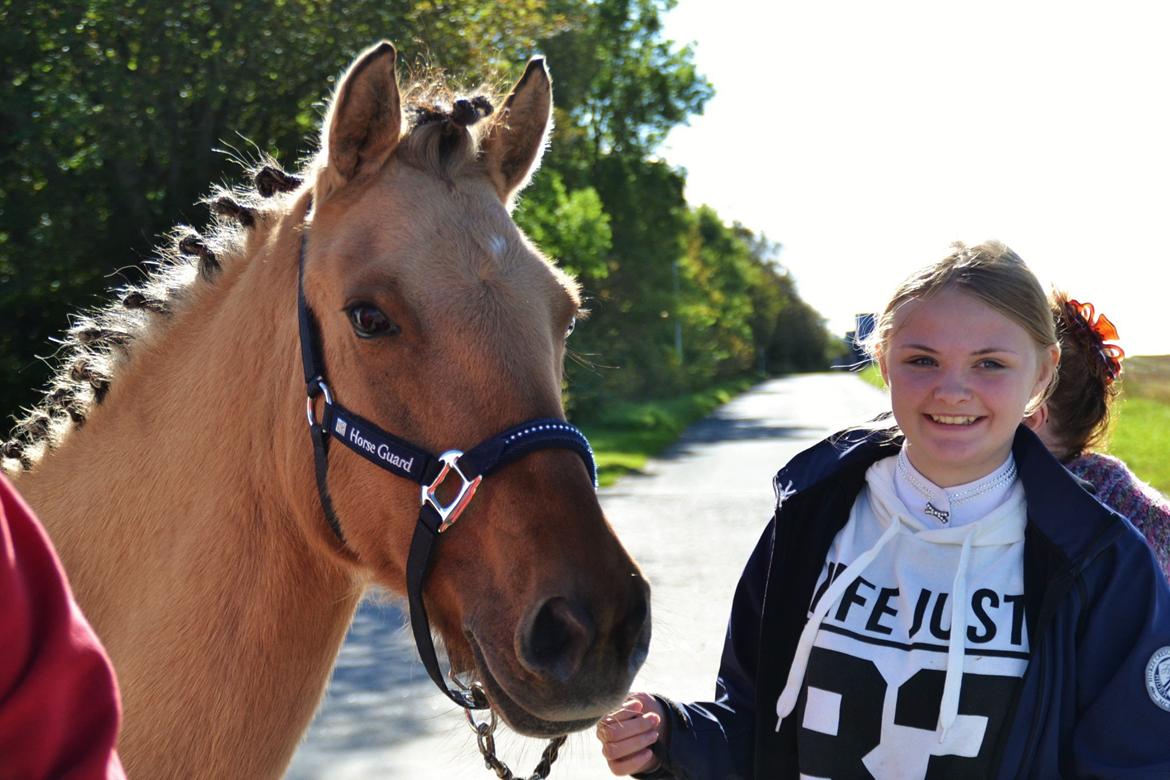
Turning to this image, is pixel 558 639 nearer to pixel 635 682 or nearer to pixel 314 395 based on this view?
pixel 314 395

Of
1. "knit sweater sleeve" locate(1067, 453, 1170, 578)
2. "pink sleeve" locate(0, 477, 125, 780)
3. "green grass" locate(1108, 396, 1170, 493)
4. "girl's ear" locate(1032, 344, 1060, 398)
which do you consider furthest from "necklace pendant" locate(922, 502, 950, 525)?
"green grass" locate(1108, 396, 1170, 493)

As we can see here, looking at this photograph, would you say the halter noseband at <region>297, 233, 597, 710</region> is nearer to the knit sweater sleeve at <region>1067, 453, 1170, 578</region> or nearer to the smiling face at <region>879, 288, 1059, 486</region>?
the smiling face at <region>879, 288, 1059, 486</region>

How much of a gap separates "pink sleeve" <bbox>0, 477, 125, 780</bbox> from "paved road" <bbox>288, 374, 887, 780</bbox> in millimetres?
1491

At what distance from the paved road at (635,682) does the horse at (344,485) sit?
35 cm

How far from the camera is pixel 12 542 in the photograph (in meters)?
0.89

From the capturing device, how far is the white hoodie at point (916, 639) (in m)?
1.96

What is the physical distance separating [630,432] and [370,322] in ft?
77.0

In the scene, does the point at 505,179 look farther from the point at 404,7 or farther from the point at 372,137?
the point at 404,7

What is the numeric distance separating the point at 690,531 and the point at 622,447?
9755 mm

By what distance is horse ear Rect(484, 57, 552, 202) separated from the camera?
8.80 feet

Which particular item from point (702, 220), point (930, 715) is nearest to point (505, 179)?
point (930, 715)

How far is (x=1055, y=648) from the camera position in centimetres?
191

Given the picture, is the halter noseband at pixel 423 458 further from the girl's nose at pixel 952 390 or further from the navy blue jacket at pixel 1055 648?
the girl's nose at pixel 952 390

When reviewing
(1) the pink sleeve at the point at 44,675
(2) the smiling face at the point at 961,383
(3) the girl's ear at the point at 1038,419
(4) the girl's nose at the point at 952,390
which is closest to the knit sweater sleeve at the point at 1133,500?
(3) the girl's ear at the point at 1038,419
